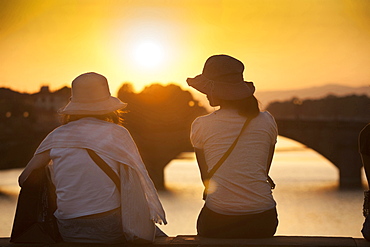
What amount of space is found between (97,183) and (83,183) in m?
0.06

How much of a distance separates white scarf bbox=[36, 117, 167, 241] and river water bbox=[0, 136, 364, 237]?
15740 mm

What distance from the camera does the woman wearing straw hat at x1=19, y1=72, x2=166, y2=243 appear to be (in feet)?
11.1

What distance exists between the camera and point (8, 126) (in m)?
54.9

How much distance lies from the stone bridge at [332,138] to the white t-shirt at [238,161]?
3040 cm

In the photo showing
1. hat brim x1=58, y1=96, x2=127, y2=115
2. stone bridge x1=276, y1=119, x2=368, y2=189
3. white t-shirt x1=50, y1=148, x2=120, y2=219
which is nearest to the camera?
white t-shirt x1=50, y1=148, x2=120, y2=219

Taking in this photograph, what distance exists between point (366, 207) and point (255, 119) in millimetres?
650


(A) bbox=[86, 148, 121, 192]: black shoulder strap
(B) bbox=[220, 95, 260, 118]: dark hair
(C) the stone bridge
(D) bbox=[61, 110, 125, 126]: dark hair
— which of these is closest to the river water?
(C) the stone bridge

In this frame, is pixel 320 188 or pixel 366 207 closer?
pixel 366 207

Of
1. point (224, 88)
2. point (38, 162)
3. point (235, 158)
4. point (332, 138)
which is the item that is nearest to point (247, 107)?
point (224, 88)

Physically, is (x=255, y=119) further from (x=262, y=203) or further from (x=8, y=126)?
(x=8, y=126)

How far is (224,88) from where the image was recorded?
3496 mm

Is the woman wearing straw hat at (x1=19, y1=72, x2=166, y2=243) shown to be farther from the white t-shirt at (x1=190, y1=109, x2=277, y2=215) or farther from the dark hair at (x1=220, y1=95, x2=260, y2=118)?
the dark hair at (x1=220, y1=95, x2=260, y2=118)

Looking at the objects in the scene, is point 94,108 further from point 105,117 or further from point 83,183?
point 83,183

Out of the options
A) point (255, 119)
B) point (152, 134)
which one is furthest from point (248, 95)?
point (152, 134)
